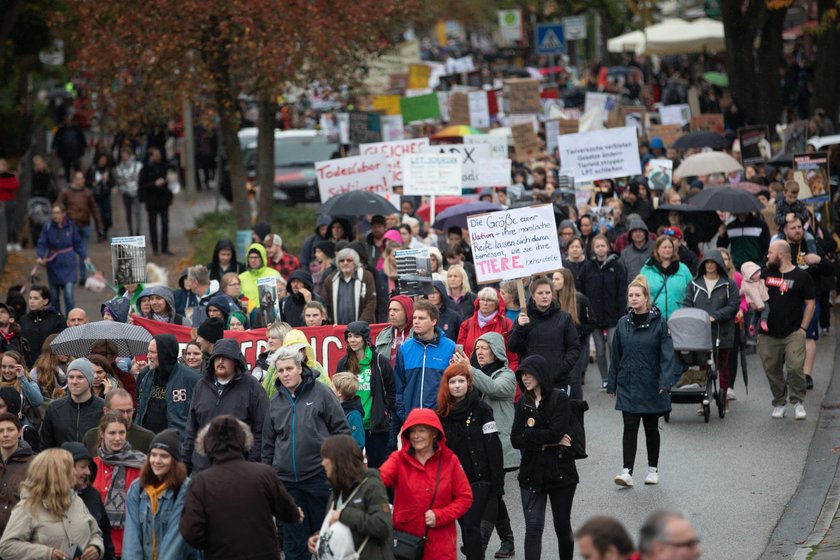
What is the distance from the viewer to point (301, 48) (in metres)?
23.4

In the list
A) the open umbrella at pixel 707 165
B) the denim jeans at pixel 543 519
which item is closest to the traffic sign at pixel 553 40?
the open umbrella at pixel 707 165

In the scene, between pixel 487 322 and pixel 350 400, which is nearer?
pixel 350 400

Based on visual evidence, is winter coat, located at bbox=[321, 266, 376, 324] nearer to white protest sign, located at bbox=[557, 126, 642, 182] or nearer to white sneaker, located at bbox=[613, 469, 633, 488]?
white sneaker, located at bbox=[613, 469, 633, 488]

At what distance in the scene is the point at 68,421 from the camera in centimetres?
979

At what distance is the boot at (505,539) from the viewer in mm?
10125

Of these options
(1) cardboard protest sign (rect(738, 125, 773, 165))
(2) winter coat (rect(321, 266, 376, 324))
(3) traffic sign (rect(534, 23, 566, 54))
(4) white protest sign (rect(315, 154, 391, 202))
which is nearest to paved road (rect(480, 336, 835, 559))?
(2) winter coat (rect(321, 266, 376, 324))

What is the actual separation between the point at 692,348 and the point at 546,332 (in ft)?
8.44

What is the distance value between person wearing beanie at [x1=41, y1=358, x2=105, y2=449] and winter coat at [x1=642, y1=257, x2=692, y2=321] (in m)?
6.53

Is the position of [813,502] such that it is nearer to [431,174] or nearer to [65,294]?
[431,174]

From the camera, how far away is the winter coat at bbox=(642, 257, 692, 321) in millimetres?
14492

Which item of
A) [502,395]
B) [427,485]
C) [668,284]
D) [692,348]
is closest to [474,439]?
[502,395]

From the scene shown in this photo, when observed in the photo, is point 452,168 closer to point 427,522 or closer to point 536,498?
point 536,498

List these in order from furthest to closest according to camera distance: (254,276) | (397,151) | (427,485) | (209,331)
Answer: (397,151)
(254,276)
(209,331)
(427,485)

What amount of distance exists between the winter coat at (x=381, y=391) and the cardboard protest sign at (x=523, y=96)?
20206mm
